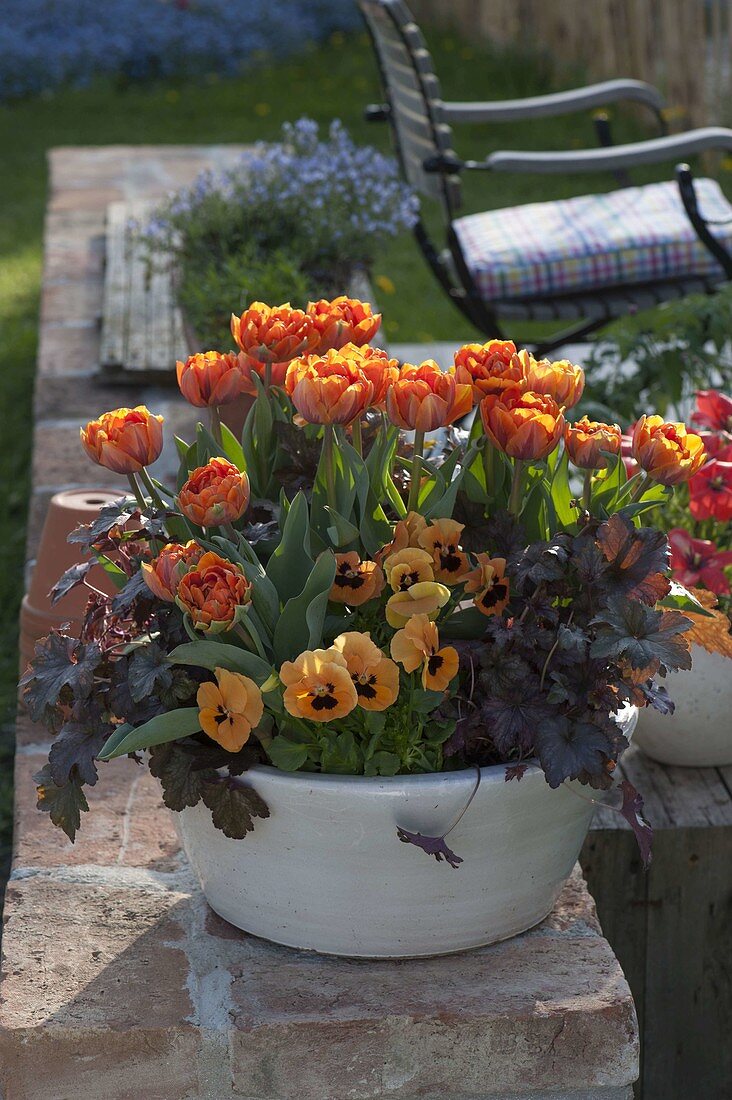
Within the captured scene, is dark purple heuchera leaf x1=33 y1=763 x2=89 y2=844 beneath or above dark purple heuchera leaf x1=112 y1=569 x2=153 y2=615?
beneath

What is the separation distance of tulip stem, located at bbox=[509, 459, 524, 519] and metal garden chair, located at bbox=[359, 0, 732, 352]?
2032 mm

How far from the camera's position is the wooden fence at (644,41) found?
611 cm

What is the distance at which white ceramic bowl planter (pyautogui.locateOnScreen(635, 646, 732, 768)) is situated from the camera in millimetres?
1636

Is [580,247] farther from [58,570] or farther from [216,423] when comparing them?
[216,423]

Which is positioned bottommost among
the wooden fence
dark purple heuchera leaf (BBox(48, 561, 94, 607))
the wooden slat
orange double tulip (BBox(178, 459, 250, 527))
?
the wooden fence

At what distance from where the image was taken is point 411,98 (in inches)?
142

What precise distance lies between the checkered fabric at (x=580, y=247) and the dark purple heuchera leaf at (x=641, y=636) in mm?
2153

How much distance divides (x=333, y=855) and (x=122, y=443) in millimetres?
387

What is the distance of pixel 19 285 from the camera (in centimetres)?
495

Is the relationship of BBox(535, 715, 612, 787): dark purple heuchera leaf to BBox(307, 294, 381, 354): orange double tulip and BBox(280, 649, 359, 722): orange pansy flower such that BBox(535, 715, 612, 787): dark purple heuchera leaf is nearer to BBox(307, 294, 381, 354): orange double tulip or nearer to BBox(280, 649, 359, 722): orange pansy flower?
BBox(280, 649, 359, 722): orange pansy flower

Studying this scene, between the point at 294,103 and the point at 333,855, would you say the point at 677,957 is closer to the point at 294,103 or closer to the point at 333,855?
the point at 333,855

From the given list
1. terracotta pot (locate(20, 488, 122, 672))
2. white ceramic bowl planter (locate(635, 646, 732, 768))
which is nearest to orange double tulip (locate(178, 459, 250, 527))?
terracotta pot (locate(20, 488, 122, 672))

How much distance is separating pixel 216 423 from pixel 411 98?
2584mm

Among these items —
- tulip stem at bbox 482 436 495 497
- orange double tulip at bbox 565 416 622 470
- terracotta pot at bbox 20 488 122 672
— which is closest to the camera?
orange double tulip at bbox 565 416 622 470
